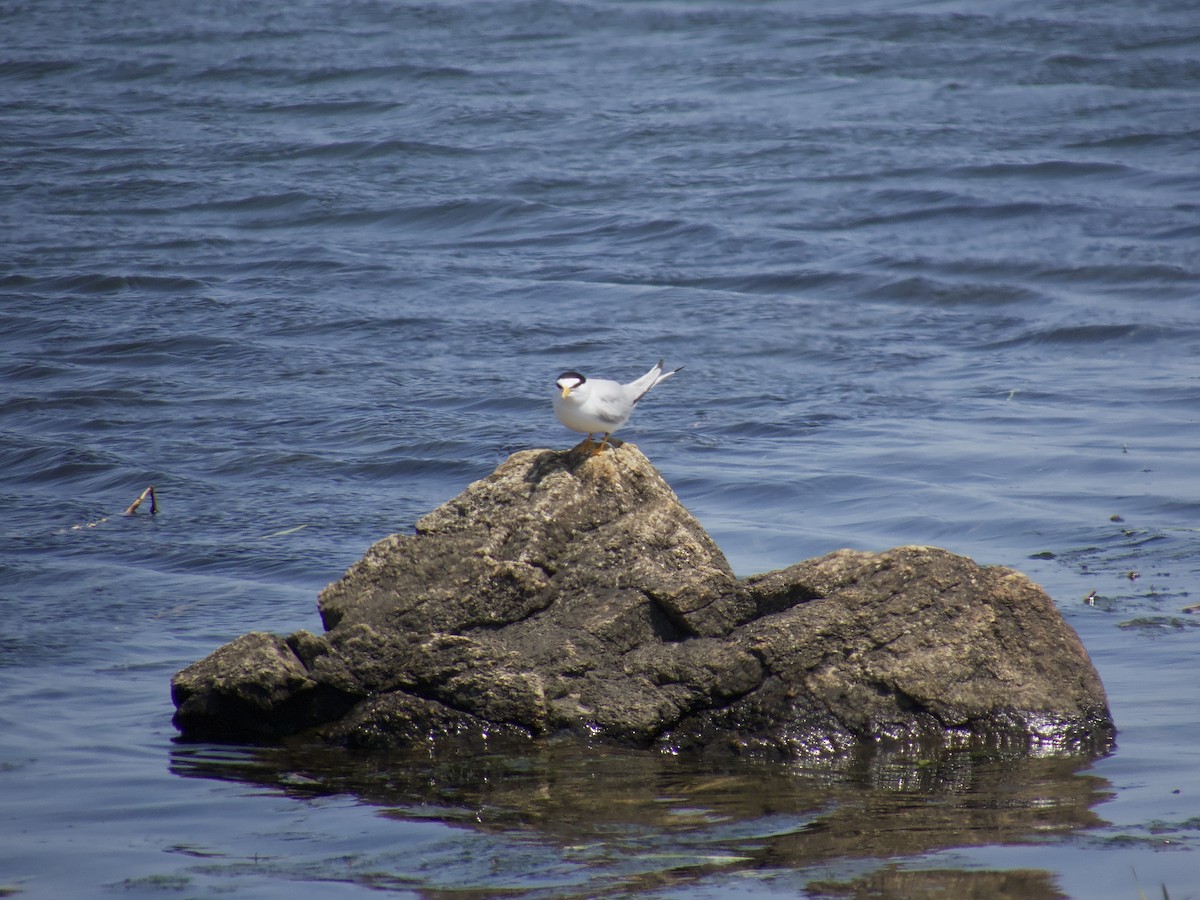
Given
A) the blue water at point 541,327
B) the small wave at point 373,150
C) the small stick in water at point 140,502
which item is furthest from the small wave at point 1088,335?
the small wave at point 373,150

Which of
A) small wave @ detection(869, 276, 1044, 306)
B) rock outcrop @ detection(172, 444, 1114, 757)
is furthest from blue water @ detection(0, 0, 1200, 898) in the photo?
rock outcrop @ detection(172, 444, 1114, 757)

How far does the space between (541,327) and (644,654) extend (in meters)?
7.94

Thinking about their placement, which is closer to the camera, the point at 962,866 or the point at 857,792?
the point at 962,866

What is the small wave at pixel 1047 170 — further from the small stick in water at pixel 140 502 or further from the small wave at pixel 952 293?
the small stick in water at pixel 140 502

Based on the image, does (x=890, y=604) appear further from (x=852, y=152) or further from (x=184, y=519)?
(x=852, y=152)

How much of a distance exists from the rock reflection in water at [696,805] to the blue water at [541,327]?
0.27 feet

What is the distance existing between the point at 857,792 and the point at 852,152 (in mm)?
15097

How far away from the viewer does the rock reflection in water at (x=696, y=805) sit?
4.25 meters

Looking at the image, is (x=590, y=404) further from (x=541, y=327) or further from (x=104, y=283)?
(x=104, y=283)

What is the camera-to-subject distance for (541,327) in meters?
13.2

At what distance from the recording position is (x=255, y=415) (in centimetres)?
1098

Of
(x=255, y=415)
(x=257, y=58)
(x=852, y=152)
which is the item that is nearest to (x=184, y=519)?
(x=255, y=415)

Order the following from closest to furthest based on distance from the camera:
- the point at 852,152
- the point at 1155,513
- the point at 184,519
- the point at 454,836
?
the point at 454,836
the point at 1155,513
the point at 184,519
the point at 852,152

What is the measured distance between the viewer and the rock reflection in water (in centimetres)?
425
